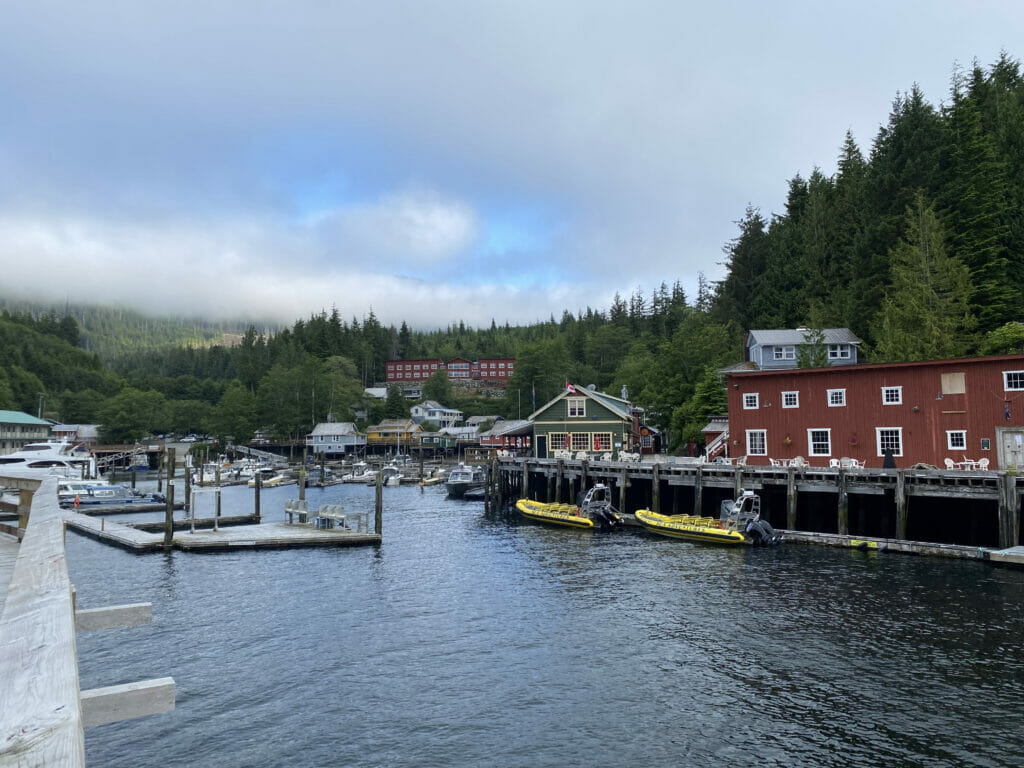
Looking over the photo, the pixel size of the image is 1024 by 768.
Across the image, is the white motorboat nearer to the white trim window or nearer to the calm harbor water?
the calm harbor water

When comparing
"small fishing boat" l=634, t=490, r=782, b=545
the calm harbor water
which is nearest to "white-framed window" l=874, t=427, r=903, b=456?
"small fishing boat" l=634, t=490, r=782, b=545

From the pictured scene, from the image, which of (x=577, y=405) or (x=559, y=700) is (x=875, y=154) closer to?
(x=577, y=405)

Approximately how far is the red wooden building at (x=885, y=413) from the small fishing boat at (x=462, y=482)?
31111 mm

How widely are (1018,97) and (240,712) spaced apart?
89.6m

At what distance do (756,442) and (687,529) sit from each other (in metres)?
11.1

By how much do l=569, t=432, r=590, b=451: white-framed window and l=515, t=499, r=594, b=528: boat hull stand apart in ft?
44.5

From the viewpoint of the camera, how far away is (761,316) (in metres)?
85.1

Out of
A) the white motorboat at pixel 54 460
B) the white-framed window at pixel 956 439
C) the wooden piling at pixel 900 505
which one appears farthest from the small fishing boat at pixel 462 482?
the white-framed window at pixel 956 439

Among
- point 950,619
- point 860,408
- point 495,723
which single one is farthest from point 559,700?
point 860,408

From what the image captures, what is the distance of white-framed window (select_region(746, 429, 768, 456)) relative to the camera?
152 feet

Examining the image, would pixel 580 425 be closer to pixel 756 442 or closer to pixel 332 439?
pixel 756 442

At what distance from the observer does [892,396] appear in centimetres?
4072

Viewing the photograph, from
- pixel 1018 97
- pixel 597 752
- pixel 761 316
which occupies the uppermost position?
pixel 1018 97

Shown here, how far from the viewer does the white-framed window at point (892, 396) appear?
4047 centimetres
